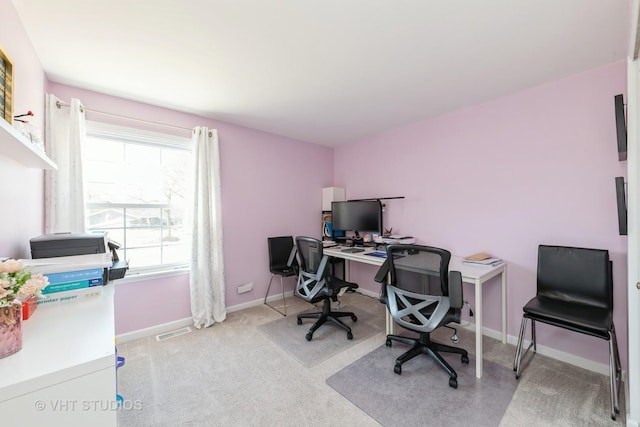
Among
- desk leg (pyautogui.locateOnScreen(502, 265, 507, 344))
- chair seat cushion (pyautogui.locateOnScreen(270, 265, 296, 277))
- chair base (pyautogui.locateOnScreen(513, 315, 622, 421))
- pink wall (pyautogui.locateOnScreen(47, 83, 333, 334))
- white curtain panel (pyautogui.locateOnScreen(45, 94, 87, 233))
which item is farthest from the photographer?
chair seat cushion (pyautogui.locateOnScreen(270, 265, 296, 277))

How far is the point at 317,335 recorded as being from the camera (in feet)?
8.34

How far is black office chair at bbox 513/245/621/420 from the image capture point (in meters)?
1.62

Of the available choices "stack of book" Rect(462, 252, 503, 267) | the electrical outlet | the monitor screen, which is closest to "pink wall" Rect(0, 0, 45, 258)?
the electrical outlet

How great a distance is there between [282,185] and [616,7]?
10.4 ft

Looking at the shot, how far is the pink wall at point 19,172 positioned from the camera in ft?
4.22

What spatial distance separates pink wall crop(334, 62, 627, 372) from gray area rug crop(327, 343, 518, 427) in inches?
32.5

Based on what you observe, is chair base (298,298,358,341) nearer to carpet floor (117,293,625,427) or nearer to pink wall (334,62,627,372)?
carpet floor (117,293,625,427)

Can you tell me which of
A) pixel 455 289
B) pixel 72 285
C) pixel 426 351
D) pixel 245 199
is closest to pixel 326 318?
pixel 426 351

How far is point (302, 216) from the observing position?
3852 millimetres

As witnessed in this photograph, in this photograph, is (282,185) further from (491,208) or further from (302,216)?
(491,208)

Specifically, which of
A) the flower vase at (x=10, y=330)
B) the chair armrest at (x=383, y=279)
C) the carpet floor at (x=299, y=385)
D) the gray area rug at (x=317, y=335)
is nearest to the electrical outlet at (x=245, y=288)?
the gray area rug at (x=317, y=335)

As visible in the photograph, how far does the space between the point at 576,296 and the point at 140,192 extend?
13.0 ft

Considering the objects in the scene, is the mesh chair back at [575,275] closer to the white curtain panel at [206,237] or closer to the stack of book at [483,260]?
the stack of book at [483,260]

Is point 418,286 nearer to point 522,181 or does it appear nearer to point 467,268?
point 467,268
